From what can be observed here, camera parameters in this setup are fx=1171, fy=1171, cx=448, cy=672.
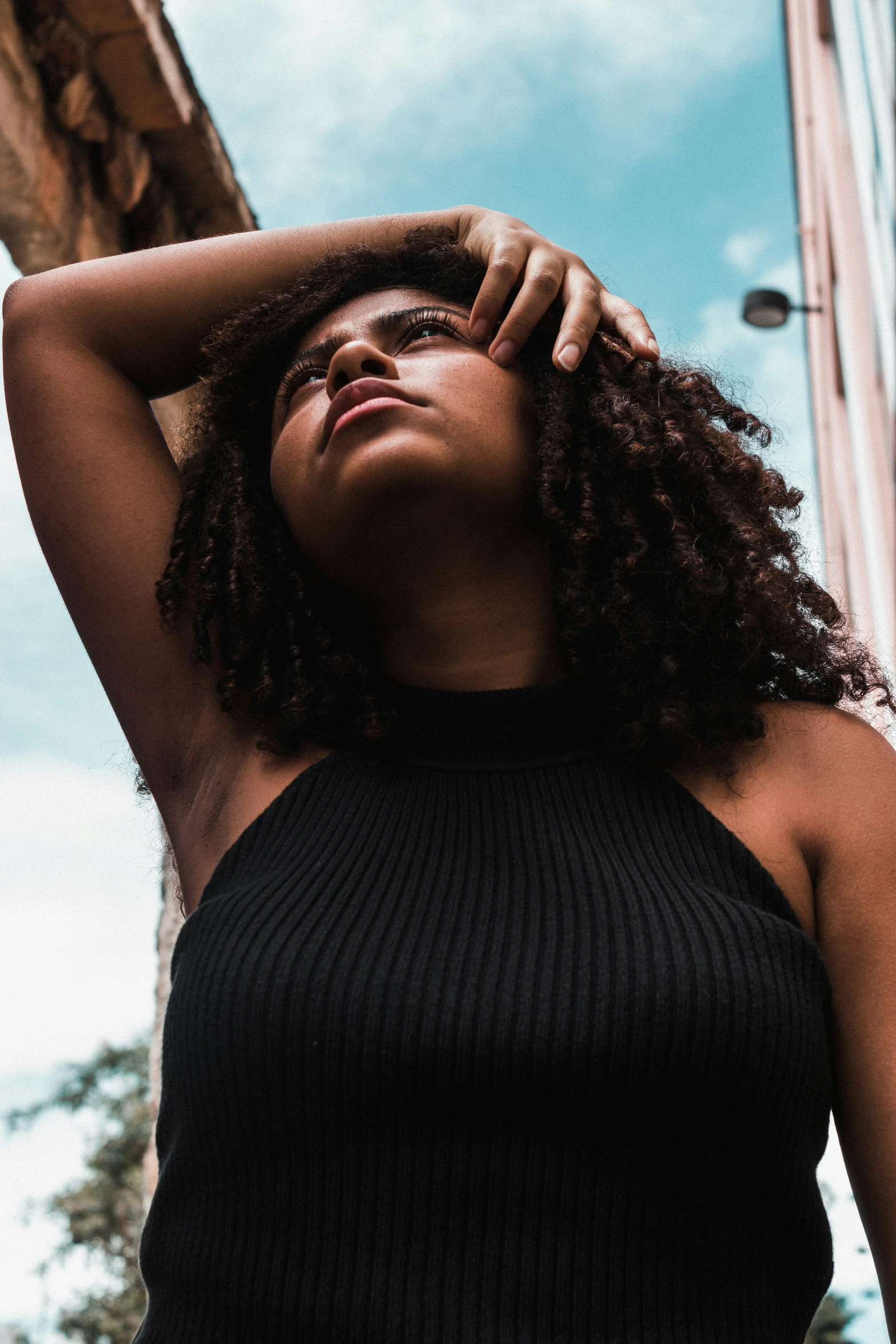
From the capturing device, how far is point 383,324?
1883mm

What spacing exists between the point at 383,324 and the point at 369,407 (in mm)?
270

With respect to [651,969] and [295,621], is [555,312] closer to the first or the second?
[295,621]

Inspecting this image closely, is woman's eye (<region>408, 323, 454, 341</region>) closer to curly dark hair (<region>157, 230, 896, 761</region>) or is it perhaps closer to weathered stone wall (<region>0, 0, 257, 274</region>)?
curly dark hair (<region>157, 230, 896, 761</region>)

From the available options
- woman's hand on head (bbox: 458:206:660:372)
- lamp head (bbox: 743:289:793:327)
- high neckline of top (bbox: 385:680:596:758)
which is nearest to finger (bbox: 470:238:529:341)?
woman's hand on head (bbox: 458:206:660:372)

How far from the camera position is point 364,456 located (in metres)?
1.66

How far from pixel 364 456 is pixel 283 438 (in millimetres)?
235

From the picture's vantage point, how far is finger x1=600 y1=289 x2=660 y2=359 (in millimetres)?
1852

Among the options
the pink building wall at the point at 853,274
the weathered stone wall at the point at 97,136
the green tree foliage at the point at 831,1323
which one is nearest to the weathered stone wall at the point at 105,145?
the weathered stone wall at the point at 97,136

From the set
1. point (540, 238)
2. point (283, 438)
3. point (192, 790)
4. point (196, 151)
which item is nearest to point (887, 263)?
point (196, 151)

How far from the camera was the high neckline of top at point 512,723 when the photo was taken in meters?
1.70

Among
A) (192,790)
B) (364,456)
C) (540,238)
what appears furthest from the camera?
(540,238)

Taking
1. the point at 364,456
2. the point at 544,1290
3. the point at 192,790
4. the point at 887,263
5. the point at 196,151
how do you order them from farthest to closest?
the point at 887,263
the point at 196,151
the point at 192,790
the point at 364,456
the point at 544,1290

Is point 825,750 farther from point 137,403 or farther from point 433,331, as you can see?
point 137,403

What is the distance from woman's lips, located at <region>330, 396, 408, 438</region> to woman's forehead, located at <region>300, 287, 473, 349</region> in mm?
260
